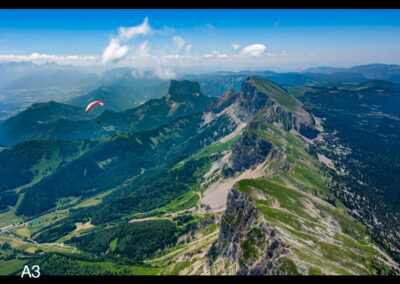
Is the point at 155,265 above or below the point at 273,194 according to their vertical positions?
below
